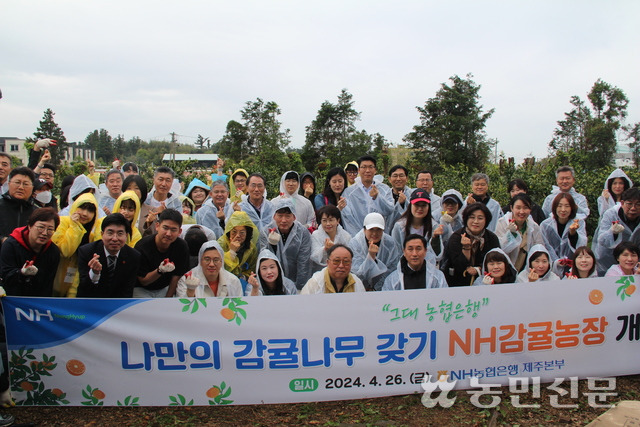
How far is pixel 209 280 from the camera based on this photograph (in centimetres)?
405

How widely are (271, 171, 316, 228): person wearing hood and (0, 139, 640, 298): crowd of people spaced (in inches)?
0.8

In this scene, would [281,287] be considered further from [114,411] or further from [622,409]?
[622,409]

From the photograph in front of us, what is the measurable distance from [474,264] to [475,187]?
1.62 meters

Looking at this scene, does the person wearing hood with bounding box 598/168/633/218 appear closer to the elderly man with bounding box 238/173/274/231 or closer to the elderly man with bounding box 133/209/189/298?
the elderly man with bounding box 238/173/274/231

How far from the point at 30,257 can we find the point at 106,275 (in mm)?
578

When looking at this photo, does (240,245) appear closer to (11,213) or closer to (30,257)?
(30,257)

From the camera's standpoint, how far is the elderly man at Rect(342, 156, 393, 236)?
19.3 feet

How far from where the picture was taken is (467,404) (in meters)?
3.73

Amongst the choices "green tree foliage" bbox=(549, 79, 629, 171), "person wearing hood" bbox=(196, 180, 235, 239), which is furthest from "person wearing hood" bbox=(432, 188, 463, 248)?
"green tree foliage" bbox=(549, 79, 629, 171)

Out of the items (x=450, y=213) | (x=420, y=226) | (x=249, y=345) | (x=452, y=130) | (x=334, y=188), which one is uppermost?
(x=452, y=130)

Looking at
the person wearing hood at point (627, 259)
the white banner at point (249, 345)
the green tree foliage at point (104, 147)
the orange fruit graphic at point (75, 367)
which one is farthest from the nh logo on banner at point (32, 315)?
the green tree foliage at point (104, 147)

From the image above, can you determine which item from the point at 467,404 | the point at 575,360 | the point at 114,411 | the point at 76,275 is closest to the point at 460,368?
the point at 467,404

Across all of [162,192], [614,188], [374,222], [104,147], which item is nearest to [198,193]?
[162,192]

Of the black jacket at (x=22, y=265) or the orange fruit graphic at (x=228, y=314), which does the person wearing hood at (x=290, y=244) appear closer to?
the orange fruit graphic at (x=228, y=314)
